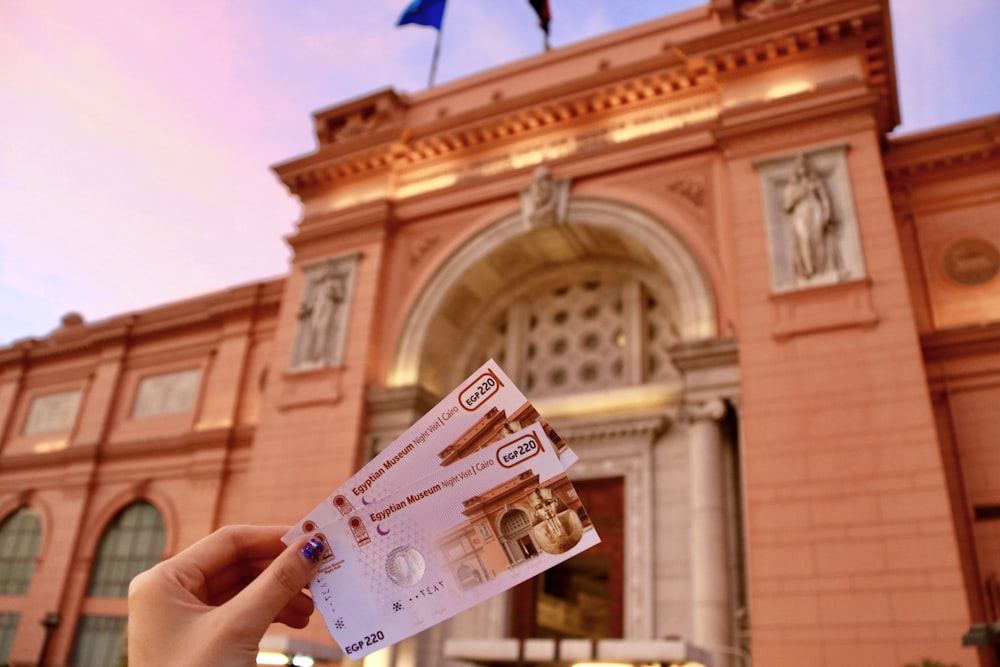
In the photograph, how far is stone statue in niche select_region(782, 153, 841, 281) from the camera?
11.6 m

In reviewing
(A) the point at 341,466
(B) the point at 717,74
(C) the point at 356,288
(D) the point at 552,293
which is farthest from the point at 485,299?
(B) the point at 717,74

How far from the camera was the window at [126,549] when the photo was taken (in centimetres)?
1845

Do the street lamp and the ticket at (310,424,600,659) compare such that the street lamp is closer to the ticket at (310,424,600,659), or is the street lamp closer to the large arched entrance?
the large arched entrance

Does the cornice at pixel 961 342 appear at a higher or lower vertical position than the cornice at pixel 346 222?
lower

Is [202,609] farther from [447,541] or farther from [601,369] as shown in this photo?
[601,369]

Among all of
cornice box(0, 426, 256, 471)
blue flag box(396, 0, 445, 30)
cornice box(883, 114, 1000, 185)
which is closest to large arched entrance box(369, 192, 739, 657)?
cornice box(883, 114, 1000, 185)

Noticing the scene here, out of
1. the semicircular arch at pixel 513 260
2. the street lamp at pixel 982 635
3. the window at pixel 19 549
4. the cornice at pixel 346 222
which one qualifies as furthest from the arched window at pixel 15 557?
the street lamp at pixel 982 635

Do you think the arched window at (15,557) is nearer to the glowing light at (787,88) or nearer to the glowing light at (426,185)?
the glowing light at (426,185)

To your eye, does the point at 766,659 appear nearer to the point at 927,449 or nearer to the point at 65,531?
the point at 927,449

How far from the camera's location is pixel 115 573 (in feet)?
61.3

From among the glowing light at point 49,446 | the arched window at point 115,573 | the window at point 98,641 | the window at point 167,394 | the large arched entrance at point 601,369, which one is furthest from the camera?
the glowing light at point 49,446

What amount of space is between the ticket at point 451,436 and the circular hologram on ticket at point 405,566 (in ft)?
0.52

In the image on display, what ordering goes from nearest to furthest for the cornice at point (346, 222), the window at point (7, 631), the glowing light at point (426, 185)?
the cornice at point (346, 222), the glowing light at point (426, 185), the window at point (7, 631)

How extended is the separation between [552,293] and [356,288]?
386cm
